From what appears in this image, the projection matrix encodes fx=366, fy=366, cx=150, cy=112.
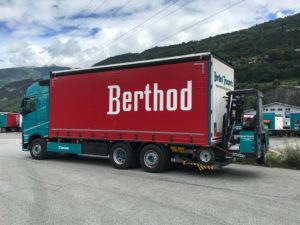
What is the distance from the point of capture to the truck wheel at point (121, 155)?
12.2m

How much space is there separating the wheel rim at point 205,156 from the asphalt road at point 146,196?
1.76 feet

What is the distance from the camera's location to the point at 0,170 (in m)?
11.9

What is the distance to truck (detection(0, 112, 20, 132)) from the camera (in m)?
56.8

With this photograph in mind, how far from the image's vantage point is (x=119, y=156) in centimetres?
1262

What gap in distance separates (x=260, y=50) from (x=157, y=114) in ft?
337

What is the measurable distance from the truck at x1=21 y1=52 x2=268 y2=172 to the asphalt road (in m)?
0.69

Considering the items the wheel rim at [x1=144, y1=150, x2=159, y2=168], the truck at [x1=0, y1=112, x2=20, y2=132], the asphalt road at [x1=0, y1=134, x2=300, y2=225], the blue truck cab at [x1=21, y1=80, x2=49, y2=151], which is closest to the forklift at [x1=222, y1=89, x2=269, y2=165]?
the asphalt road at [x1=0, y1=134, x2=300, y2=225]

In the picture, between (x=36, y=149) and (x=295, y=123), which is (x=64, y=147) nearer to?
(x=36, y=149)

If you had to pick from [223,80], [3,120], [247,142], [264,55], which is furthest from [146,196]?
[264,55]

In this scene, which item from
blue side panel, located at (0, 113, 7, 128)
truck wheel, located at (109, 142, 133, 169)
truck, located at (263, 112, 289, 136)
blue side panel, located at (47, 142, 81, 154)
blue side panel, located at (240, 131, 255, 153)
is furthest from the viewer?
blue side panel, located at (0, 113, 7, 128)

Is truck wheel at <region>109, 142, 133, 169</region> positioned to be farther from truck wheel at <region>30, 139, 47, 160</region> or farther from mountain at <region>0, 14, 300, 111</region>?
mountain at <region>0, 14, 300, 111</region>

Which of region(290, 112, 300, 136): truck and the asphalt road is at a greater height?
region(290, 112, 300, 136): truck

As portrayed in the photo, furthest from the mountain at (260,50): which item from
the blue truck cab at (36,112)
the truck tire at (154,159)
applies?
the truck tire at (154,159)

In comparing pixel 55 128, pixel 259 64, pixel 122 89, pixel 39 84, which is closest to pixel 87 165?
pixel 55 128
